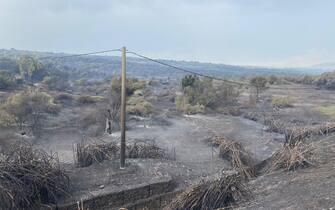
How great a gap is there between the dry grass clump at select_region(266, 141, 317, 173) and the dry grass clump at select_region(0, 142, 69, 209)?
7518 millimetres

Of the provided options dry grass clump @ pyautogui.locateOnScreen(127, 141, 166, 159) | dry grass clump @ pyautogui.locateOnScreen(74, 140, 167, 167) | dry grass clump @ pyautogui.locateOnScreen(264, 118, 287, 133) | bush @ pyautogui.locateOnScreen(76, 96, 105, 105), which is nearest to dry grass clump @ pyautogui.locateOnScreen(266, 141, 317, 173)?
dry grass clump @ pyautogui.locateOnScreen(127, 141, 166, 159)

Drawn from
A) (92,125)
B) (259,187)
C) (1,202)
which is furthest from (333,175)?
(92,125)

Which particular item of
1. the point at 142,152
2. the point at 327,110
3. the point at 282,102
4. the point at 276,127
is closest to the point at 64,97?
the point at 282,102

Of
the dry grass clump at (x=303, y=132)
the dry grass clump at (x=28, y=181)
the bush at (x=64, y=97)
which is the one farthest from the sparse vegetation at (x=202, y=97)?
the dry grass clump at (x=28, y=181)

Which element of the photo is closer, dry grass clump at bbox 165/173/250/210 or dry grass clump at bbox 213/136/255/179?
dry grass clump at bbox 165/173/250/210

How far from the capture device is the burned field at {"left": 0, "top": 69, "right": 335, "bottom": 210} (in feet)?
39.8

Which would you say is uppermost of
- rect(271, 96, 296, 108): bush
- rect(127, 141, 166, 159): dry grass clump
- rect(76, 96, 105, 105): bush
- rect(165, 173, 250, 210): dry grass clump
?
rect(165, 173, 250, 210): dry grass clump

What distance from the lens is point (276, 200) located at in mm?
12078

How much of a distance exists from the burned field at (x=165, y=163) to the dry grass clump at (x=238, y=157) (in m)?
0.05

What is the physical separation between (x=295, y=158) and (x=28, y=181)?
8.92 metres

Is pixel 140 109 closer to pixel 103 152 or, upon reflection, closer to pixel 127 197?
pixel 103 152

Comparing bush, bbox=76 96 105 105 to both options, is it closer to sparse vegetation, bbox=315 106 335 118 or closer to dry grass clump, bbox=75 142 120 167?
sparse vegetation, bbox=315 106 335 118

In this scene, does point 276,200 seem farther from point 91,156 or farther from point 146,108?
point 146,108

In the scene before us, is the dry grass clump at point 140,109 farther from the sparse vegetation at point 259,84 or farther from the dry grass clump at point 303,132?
the sparse vegetation at point 259,84
